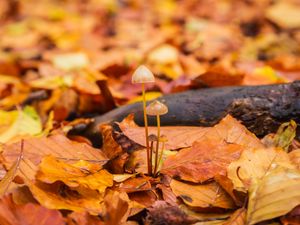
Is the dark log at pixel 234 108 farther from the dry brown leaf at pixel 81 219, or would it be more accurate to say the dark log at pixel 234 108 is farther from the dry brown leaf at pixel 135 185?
the dry brown leaf at pixel 81 219

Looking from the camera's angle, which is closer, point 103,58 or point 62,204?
point 62,204

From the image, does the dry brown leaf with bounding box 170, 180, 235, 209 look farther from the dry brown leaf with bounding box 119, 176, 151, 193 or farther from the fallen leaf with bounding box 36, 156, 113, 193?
the fallen leaf with bounding box 36, 156, 113, 193

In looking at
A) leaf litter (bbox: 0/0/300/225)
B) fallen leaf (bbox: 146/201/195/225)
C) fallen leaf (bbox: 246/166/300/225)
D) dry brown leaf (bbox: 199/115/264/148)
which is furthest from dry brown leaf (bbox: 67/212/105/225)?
dry brown leaf (bbox: 199/115/264/148)

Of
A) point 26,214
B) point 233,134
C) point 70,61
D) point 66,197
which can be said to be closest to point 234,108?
point 233,134

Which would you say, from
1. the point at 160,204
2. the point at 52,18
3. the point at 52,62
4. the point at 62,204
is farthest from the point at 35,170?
the point at 52,18

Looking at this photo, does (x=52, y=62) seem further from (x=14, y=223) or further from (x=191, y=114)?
(x=14, y=223)

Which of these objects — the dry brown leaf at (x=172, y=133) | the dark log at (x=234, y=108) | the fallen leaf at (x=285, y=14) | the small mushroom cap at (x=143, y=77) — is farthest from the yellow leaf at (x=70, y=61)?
the fallen leaf at (x=285, y=14)
